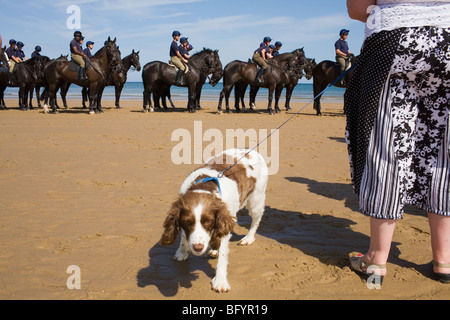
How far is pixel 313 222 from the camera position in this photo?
16.2 ft

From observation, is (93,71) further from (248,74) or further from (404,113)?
(404,113)

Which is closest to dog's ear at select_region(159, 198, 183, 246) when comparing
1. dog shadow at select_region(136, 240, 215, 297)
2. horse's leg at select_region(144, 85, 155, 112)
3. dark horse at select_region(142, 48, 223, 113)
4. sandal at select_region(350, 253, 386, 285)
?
dog shadow at select_region(136, 240, 215, 297)

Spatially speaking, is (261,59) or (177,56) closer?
(177,56)

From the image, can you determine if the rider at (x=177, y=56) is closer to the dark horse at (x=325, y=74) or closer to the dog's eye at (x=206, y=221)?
the dark horse at (x=325, y=74)

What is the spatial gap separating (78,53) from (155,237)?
14.9 m

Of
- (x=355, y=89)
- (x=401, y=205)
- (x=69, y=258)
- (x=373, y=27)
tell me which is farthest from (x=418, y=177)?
(x=69, y=258)

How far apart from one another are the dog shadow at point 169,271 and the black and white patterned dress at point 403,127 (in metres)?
1.70

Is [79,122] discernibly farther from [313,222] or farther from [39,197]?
[313,222]

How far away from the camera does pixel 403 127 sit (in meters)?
3.01

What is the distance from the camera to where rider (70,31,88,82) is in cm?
1664

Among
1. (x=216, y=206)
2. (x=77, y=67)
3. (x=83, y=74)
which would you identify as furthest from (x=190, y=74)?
(x=216, y=206)

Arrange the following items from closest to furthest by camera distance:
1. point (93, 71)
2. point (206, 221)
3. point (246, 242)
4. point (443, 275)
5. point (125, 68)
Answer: point (206, 221) → point (443, 275) → point (246, 242) → point (93, 71) → point (125, 68)

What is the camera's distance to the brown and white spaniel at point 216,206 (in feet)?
10.4

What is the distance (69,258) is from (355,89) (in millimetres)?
3201
